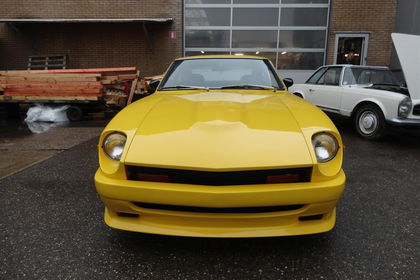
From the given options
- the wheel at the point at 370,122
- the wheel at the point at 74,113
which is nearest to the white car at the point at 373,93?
the wheel at the point at 370,122

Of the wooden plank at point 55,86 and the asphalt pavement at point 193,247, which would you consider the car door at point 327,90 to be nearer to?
the asphalt pavement at point 193,247

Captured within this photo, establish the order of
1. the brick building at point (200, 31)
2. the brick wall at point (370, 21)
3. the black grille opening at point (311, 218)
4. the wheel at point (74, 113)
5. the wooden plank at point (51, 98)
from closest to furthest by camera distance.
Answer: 1. the black grille opening at point (311, 218)
2. the wooden plank at point (51, 98)
3. the wheel at point (74, 113)
4. the brick wall at point (370, 21)
5. the brick building at point (200, 31)

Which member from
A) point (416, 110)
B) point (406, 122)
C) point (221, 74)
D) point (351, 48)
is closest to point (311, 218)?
point (221, 74)

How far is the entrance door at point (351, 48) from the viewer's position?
11258 millimetres

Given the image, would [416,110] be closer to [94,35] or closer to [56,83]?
[56,83]

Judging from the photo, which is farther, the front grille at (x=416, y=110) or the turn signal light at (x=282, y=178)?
the front grille at (x=416, y=110)

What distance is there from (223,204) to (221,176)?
161mm

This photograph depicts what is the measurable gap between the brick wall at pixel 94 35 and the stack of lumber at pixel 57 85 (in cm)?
359

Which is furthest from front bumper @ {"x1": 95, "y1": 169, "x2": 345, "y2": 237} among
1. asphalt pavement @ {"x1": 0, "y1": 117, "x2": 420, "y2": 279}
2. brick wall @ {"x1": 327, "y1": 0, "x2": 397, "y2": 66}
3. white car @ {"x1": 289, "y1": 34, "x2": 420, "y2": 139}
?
brick wall @ {"x1": 327, "y1": 0, "x2": 397, "y2": 66}

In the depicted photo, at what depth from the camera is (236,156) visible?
1.89 m

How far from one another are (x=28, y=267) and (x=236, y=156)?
149 centimetres

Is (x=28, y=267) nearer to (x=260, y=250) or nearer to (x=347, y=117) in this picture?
(x=260, y=250)

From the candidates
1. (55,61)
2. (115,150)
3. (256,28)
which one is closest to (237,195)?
(115,150)

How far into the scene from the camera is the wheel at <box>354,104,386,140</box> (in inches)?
221
